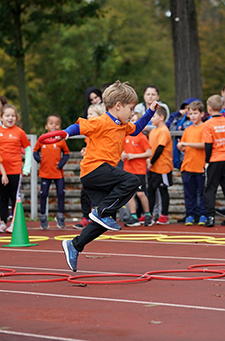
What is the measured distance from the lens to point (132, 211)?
1143cm

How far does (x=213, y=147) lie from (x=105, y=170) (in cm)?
472

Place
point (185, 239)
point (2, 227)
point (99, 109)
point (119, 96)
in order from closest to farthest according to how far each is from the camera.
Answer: point (119, 96), point (185, 239), point (99, 109), point (2, 227)

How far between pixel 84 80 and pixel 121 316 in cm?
1673

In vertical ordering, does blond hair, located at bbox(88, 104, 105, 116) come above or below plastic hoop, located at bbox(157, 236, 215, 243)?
above

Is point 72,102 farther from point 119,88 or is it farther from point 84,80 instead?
point 119,88

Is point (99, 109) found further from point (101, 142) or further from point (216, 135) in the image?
point (101, 142)

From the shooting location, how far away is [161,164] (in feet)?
37.9

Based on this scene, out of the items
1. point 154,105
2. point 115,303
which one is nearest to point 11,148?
point 154,105

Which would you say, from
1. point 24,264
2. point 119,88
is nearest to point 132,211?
point 24,264

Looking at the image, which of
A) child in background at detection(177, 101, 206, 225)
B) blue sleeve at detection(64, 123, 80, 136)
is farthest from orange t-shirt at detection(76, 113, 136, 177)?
child in background at detection(177, 101, 206, 225)

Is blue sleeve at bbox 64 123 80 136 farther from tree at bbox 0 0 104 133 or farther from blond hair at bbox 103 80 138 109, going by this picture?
tree at bbox 0 0 104 133

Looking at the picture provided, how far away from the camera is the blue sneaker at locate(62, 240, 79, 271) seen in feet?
20.0

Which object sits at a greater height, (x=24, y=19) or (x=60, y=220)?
(x=24, y=19)

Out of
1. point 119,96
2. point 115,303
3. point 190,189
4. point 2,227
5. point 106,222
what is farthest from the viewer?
point 190,189
